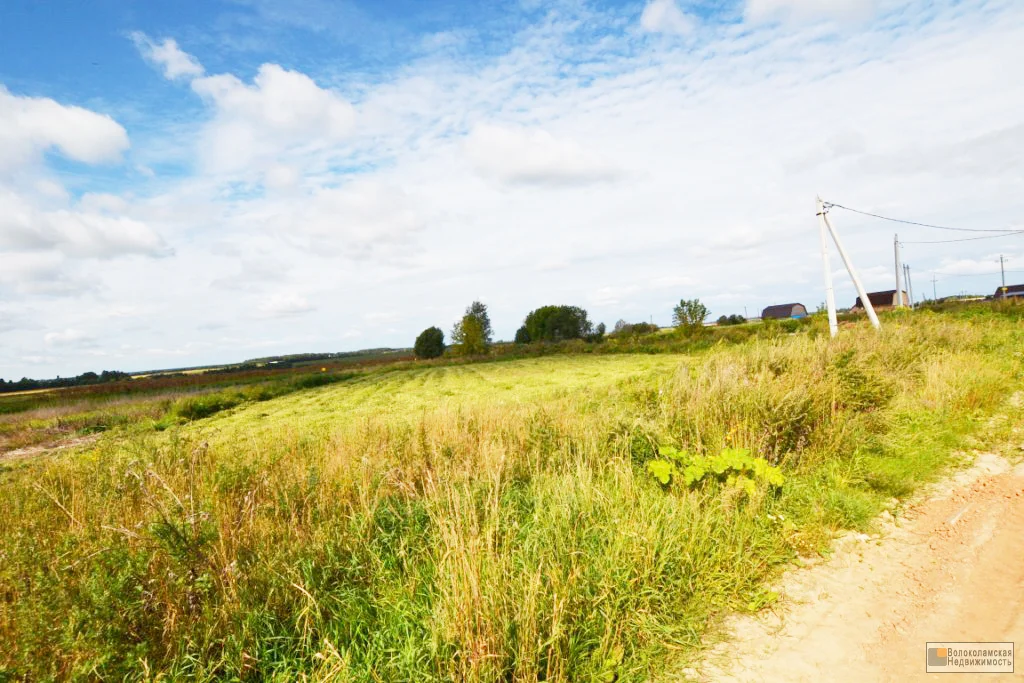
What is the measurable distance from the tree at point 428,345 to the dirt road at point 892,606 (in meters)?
80.4

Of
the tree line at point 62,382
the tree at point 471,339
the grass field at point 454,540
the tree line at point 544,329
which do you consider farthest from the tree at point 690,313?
the tree line at point 62,382

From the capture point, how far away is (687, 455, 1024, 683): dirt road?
3080 millimetres

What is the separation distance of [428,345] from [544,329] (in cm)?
2126

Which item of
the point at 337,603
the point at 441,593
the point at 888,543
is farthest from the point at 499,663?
the point at 888,543

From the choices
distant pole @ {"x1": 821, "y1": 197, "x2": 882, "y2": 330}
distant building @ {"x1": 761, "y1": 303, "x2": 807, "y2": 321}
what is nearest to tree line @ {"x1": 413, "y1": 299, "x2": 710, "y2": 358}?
distant pole @ {"x1": 821, "y1": 197, "x2": 882, "y2": 330}

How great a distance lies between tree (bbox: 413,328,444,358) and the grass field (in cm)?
7596

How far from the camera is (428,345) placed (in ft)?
275

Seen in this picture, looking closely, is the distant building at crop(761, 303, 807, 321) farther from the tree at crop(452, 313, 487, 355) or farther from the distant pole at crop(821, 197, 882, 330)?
the distant pole at crop(821, 197, 882, 330)

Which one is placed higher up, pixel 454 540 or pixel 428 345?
pixel 428 345

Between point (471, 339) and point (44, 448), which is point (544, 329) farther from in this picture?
point (44, 448)

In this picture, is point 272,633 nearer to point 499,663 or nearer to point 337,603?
point 337,603

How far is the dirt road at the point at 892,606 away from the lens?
3080mm

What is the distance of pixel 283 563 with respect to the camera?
151 inches

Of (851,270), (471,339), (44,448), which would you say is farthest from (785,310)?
(44,448)
